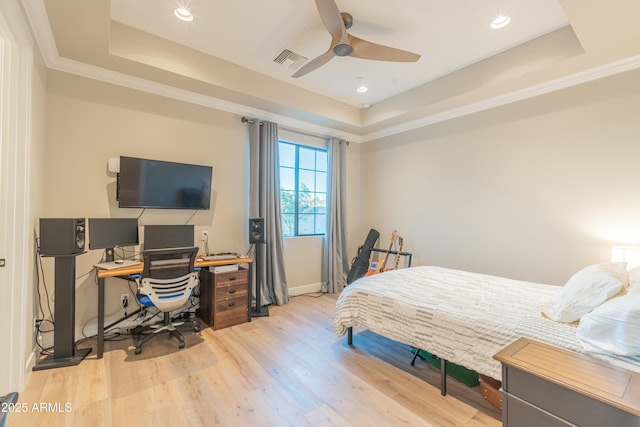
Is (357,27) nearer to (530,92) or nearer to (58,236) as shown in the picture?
(530,92)

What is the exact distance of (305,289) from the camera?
4.60 m

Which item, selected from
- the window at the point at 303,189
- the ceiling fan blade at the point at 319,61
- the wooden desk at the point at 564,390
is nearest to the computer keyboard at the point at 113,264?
the window at the point at 303,189

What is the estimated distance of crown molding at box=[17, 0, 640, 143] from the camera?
90.7 inches

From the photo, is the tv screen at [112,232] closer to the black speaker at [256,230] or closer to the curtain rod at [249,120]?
the black speaker at [256,230]

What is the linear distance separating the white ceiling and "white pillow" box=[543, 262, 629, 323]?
2.14 metres

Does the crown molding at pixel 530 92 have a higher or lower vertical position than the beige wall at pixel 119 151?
higher

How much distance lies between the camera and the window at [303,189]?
447cm

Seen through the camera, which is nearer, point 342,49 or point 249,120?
point 342,49

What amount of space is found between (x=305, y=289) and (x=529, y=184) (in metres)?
3.32

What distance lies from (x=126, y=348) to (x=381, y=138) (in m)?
4.49

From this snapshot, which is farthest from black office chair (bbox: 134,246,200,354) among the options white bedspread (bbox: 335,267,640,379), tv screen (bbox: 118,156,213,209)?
white bedspread (bbox: 335,267,640,379)

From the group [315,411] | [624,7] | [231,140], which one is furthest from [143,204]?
[624,7]

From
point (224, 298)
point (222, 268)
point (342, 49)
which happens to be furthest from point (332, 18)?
point (224, 298)

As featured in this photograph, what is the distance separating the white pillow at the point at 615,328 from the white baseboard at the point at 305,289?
3482 millimetres
